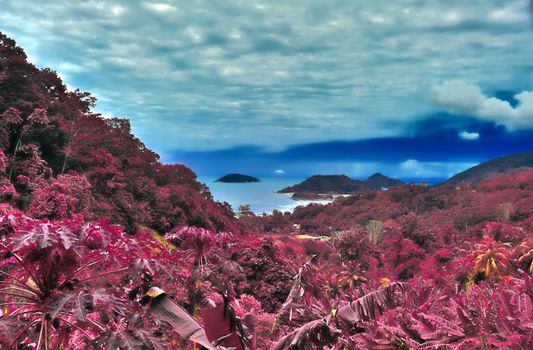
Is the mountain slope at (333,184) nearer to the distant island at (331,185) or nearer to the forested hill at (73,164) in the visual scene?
the distant island at (331,185)

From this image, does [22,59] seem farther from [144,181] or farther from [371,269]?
[371,269]

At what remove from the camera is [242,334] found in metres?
3.46

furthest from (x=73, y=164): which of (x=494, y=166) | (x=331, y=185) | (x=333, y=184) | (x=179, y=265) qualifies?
(x=494, y=166)

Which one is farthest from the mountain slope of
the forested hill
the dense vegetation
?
the forested hill

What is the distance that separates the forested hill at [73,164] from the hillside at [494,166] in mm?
107169

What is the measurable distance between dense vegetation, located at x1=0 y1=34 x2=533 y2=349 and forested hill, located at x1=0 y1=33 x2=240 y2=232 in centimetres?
7

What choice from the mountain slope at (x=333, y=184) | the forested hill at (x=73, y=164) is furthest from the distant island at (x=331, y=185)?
the forested hill at (x=73, y=164)

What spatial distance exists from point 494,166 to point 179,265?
13232 cm

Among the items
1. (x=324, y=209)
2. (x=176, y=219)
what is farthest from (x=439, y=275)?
(x=324, y=209)

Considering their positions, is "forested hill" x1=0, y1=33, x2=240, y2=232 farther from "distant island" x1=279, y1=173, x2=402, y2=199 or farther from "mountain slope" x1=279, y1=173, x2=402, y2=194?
"mountain slope" x1=279, y1=173, x2=402, y2=194

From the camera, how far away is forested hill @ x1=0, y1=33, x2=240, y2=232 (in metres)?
13.3

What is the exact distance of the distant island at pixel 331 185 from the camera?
119375 millimetres

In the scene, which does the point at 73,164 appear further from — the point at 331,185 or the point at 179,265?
the point at 331,185

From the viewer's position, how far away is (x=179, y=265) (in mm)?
5145
